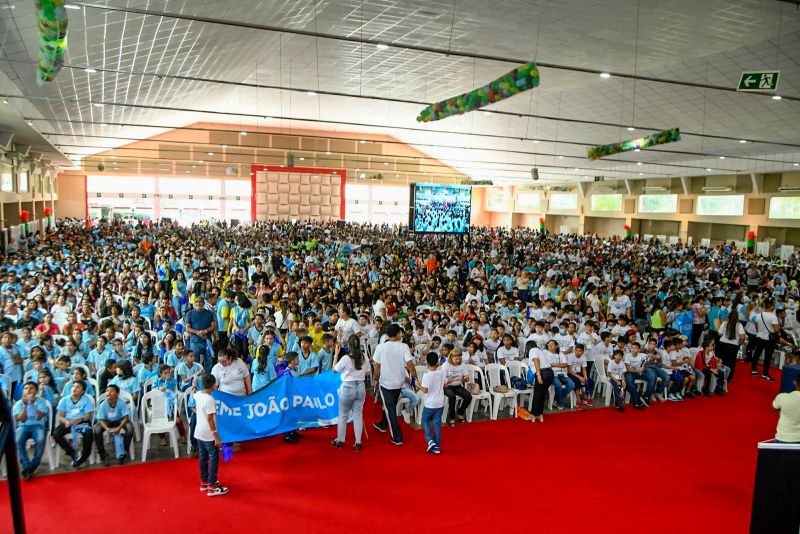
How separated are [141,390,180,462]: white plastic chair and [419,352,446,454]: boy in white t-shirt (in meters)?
2.89

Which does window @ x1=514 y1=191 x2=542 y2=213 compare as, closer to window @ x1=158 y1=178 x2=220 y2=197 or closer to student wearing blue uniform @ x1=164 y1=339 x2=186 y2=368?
window @ x1=158 y1=178 x2=220 y2=197

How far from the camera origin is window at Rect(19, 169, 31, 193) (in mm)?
24958

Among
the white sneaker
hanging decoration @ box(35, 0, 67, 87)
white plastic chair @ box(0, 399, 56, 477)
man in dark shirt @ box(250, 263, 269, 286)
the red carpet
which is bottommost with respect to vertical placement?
the red carpet

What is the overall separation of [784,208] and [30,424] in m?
31.3

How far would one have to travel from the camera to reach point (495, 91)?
9133 millimetres

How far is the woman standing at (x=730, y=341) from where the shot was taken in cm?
931

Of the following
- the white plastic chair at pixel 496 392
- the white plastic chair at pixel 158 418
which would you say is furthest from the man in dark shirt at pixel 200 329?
the white plastic chair at pixel 496 392

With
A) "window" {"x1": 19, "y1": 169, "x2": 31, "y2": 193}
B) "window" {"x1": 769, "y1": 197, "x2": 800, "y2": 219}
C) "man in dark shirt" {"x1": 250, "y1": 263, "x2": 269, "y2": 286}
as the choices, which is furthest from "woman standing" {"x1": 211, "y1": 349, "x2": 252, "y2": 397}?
"window" {"x1": 769, "y1": 197, "x2": 800, "y2": 219}

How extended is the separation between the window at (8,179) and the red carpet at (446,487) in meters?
20.1

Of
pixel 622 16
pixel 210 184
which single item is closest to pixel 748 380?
pixel 622 16

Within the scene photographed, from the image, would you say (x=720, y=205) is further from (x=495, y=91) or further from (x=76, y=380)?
(x=76, y=380)

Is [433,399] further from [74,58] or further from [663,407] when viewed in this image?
[74,58]

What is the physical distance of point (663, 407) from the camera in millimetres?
8266

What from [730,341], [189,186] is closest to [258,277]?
[730,341]
